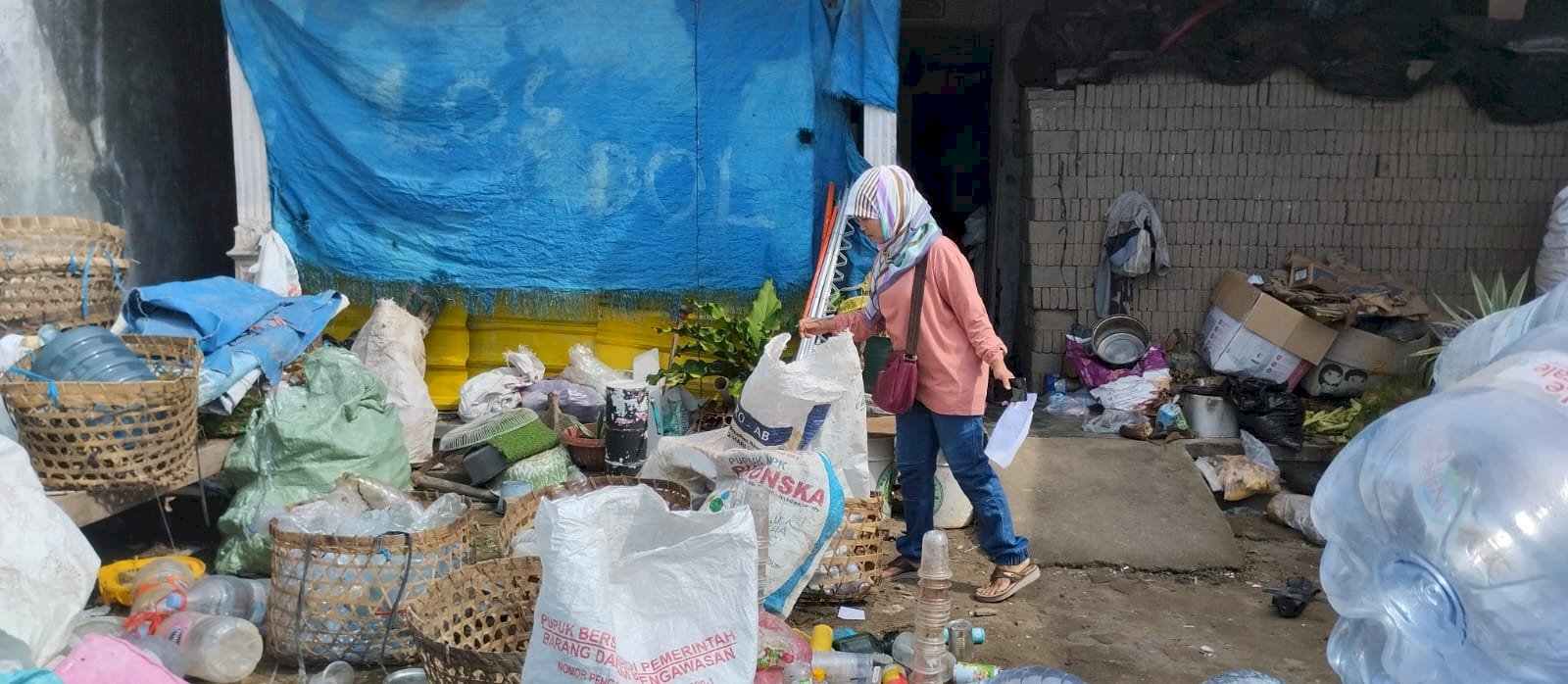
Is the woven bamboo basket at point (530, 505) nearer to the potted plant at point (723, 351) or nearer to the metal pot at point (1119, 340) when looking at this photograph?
the potted plant at point (723, 351)

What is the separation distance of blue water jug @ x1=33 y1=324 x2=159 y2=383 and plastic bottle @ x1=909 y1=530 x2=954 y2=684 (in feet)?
10.2

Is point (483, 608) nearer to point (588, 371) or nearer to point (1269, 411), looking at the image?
point (588, 371)

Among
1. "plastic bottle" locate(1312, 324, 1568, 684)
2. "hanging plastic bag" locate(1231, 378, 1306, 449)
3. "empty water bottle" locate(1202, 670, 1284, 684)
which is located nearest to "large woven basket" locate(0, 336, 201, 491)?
"empty water bottle" locate(1202, 670, 1284, 684)

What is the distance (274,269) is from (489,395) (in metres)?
1.34

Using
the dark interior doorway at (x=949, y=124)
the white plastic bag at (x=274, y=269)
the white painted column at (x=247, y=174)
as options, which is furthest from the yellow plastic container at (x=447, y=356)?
the dark interior doorway at (x=949, y=124)

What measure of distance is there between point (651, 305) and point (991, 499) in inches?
108

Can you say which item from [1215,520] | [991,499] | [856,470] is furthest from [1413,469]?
[1215,520]

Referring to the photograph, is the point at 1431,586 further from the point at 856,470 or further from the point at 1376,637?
the point at 856,470

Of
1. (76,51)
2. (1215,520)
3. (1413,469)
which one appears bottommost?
(1215,520)

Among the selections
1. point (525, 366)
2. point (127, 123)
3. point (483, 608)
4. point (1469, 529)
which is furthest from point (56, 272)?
point (1469, 529)

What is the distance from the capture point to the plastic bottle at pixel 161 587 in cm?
393

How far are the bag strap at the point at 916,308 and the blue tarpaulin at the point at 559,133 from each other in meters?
2.10

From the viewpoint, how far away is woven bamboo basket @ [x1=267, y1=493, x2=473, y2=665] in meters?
3.78

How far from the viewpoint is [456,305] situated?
6801 millimetres
